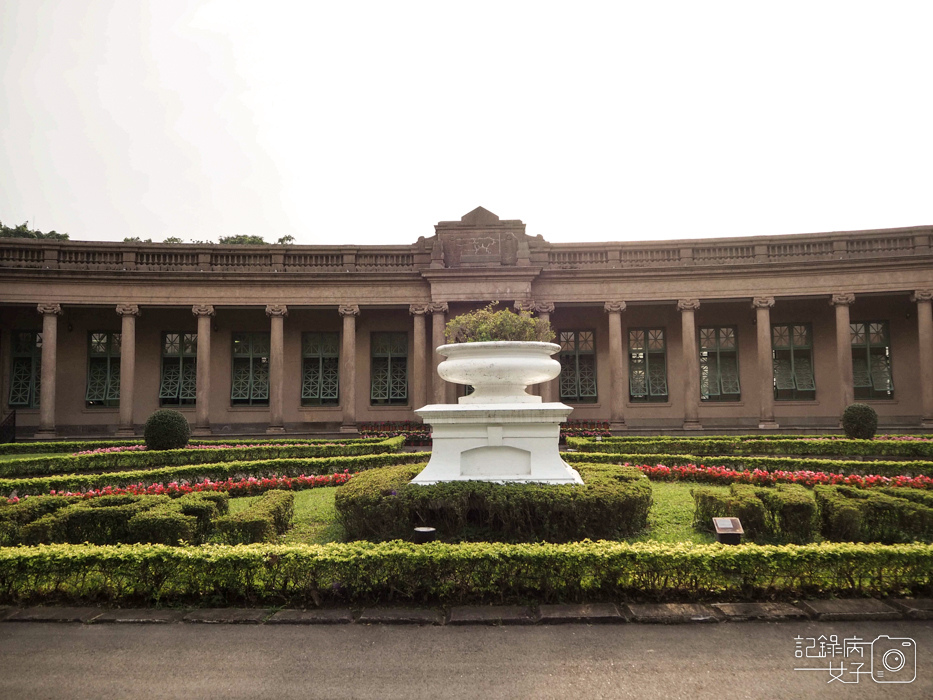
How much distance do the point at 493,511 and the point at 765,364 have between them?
19.6 meters

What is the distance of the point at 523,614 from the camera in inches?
207

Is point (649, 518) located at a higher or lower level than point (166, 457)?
lower

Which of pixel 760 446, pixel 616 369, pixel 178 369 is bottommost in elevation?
pixel 760 446

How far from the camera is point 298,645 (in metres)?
4.79

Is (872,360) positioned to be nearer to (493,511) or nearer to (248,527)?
(493,511)

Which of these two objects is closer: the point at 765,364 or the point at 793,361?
the point at 765,364

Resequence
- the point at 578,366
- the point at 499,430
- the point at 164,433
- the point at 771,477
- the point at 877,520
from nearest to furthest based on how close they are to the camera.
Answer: the point at 877,520
the point at 499,430
the point at 771,477
the point at 164,433
the point at 578,366

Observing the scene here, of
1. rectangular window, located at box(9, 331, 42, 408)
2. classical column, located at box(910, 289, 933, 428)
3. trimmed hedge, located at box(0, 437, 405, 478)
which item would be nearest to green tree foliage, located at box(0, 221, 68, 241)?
rectangular window, located at box(9, 331, 42, 408)

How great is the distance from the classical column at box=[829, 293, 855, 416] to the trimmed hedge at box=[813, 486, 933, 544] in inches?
675

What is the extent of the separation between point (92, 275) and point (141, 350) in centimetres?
381

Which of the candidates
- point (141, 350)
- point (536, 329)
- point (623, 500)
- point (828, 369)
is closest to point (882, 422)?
Answer: point (828, 369)

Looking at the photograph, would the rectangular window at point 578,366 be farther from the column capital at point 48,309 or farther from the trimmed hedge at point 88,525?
the trimmed hedge at point 88,525

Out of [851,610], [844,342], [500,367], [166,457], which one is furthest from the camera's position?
[844,342]

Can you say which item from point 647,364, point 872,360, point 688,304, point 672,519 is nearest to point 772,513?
point 672,519
